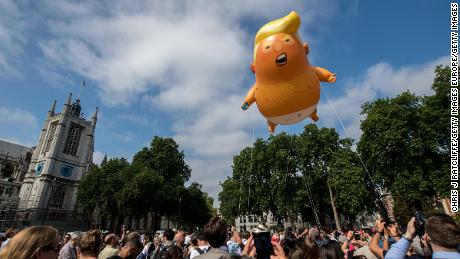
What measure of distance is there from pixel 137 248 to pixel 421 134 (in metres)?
27.3

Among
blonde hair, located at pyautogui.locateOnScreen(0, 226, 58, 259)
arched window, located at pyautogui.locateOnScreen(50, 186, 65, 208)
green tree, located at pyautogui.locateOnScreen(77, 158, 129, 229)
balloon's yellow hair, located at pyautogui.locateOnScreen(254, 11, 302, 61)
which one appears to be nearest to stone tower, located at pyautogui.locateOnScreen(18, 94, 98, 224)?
arched window, located at pyautogui.locateOnScreen(50, 186, 65, 208)

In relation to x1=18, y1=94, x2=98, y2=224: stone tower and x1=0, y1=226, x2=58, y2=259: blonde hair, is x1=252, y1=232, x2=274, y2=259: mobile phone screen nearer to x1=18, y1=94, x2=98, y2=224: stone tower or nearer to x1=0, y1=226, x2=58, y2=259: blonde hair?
x1=0, y1=226, x2=58, y2=259: blonde hair

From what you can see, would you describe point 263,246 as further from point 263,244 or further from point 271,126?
point 271,126

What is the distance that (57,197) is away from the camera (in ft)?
173

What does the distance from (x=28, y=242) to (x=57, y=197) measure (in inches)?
2432

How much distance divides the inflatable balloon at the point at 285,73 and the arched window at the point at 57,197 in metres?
57.5

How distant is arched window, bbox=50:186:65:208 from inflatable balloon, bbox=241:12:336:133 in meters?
57.5

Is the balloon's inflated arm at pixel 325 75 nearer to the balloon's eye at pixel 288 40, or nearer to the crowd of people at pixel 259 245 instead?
the balloon's eye at pixel 288 40

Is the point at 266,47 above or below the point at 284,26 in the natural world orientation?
below

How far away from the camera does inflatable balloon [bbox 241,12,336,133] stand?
25.5ft

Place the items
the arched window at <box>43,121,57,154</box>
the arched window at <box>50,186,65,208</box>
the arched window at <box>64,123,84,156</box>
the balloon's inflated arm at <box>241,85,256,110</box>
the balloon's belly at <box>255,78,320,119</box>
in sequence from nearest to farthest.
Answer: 1. the balloon's belly at <box>255,78,320,119</box>
2. the balloon's inflated arm at <box>241,85,256,110</box>
3. the arched window at <box>50,186,65,208</box>
4. the arched window at <box>43,121,57,154</box>
5. the arched window at <box>64,123,84,156</box>

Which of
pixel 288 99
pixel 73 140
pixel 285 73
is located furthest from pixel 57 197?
pixel 285 73

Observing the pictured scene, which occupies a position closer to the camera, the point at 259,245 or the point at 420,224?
the point at 420,224

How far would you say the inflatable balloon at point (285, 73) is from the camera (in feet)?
25.5
